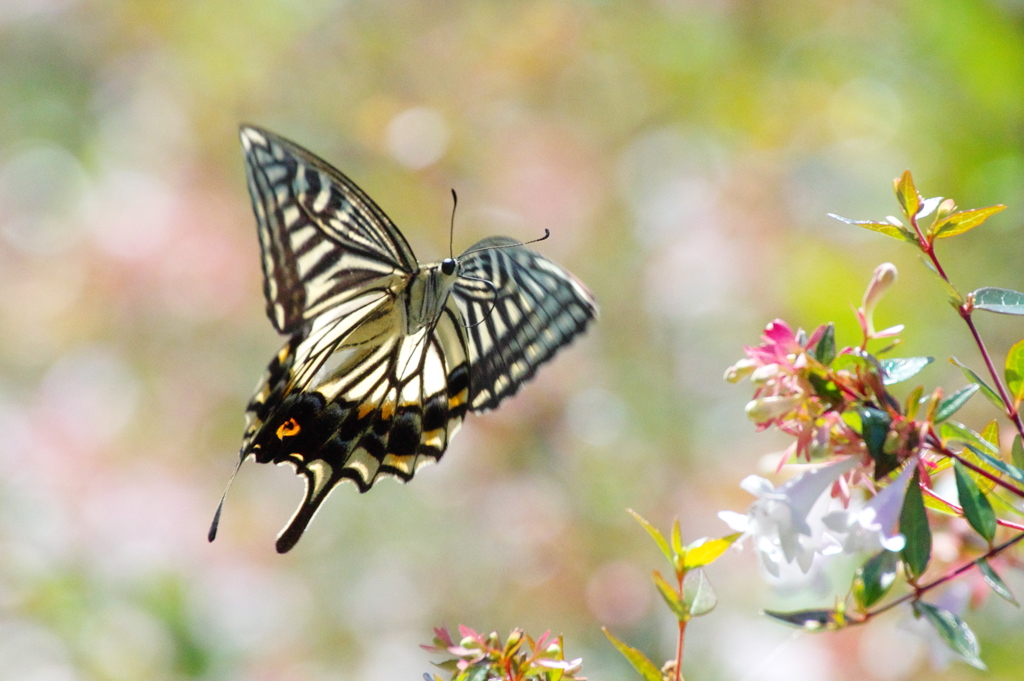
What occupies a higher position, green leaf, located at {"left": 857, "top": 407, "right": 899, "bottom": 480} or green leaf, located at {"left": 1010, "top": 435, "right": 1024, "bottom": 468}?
green leaf, located at {"left": 857, "top": 407, "right": 899, "bottom": 480}

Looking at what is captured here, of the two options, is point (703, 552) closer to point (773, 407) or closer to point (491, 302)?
point (773, 407)

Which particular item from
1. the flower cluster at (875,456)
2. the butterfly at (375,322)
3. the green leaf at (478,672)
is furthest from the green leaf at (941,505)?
the butterfly at (375,322)

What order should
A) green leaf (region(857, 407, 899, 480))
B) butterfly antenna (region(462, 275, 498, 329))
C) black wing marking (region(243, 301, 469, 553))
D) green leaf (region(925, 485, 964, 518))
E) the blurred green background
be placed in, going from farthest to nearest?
the blurred green background → butterfly antenna (region(462, 275, 498, 329)) → black wing marking (region(243, 301, 469, 553)) → green leaf (region(925, 485, 964, 518)) → green leaf (region(857, 407, 899, 480))

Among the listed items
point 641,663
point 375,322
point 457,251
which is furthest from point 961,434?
point 457,251

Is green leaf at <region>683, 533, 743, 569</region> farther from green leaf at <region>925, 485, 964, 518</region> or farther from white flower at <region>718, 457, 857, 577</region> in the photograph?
green leaf at <region>925, 485, 964, 518</region>

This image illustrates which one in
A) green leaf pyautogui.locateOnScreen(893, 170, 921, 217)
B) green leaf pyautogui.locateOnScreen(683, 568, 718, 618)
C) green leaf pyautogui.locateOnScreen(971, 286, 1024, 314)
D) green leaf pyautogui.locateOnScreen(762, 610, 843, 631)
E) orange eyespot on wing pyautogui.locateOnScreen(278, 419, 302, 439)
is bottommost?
green leaf pyautogui.locateOnScreen(762, 610, 843, 631)

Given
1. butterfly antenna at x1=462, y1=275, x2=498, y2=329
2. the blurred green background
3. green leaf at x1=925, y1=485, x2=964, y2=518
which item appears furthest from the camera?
the blurred green background

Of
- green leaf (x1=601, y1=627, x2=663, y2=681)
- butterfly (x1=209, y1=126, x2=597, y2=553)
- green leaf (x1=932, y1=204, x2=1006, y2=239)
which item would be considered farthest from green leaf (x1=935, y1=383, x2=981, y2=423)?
butterfly (x1=209, y1=126, x2=597, y2=553)
